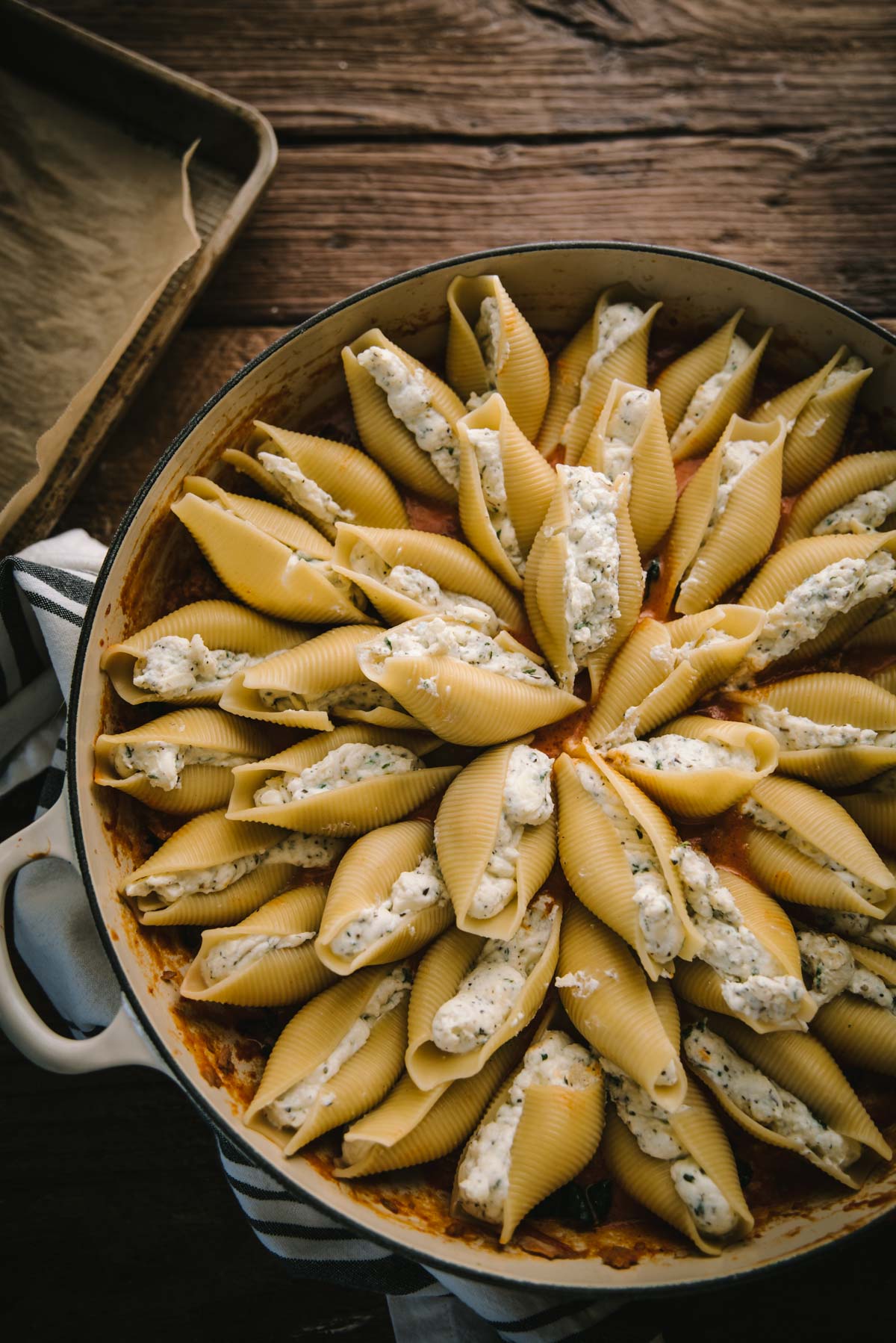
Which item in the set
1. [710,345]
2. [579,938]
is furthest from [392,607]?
[710,345]

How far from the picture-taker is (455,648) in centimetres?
147

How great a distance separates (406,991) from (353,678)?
0.50m

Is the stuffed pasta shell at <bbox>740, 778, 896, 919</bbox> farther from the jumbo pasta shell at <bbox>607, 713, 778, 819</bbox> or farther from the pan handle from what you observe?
the pan handle

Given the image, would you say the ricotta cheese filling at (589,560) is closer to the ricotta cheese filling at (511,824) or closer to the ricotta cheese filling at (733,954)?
the ricotta cheese filling at (511,824)

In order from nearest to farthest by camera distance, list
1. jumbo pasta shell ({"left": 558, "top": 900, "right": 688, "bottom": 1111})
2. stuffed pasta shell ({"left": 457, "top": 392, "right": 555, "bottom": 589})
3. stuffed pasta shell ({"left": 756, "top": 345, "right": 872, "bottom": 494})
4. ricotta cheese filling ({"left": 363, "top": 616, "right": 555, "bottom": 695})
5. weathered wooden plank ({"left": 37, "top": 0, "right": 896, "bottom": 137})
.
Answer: jumbo pasta shell ({"left": 558, "top": 900, "right": 688, "bottom": 1111}), ricotta cheese filling ({"left": 363, "top": 616, "right": 555, "bottom": 695}), stuffed pasta shell ({"left": 457, "top": 392, "right": 555, "bottom": 589}), stuffed pasta shell ({"left": 756, "top": 345, "right": 872, "bottom": 494}), weathered wooden plank ({"left": 37, "top": 0, "right": 896, "bottom": 137})

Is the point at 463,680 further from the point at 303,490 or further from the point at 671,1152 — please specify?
the point at 671,1152

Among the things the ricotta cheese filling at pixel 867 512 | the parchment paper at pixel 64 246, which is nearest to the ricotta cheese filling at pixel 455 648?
the ricotta cheese filling at pixel 867 512

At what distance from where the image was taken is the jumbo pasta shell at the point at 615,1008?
133 centimetres

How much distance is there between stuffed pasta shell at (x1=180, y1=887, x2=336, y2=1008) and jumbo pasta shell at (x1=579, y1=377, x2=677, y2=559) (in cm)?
82

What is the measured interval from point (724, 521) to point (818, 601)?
0.21 metres

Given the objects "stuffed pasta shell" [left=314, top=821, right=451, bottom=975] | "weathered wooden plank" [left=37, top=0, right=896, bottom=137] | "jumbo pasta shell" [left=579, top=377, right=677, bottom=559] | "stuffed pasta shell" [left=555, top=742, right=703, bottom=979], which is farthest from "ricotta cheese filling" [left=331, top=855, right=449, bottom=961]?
"weathered wooden plank" [left=37, top=0, right=896, bottom=137]

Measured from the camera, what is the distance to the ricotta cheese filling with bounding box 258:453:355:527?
5.25ft

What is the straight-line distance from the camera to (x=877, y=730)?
→ 1.47m

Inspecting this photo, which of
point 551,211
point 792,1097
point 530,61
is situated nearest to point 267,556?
point 551,211
